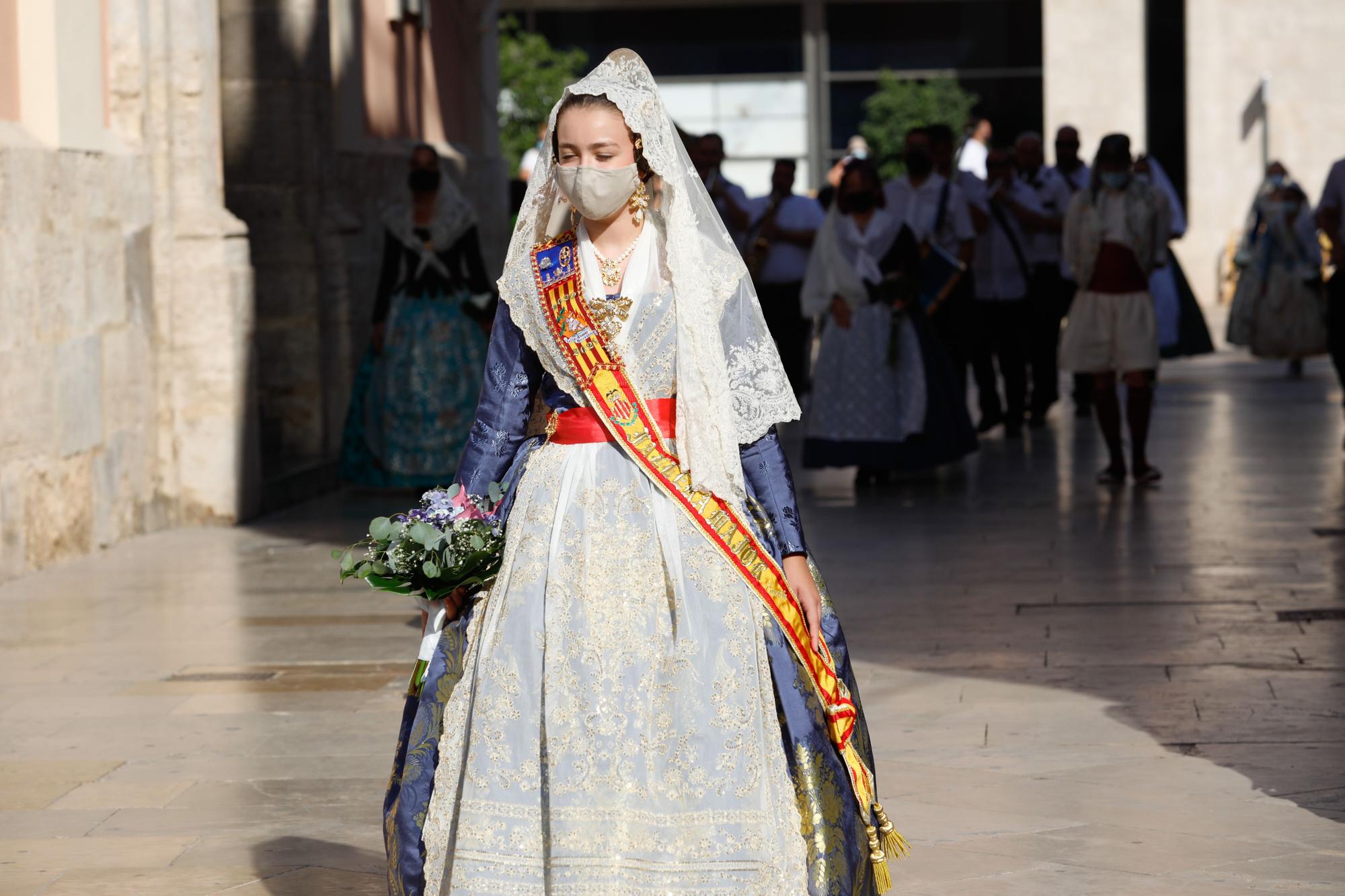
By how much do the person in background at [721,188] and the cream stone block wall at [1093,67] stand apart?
573 inches

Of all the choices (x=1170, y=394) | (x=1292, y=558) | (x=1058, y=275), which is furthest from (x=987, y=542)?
(x=1170, y=394)

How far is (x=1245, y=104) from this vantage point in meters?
28.7

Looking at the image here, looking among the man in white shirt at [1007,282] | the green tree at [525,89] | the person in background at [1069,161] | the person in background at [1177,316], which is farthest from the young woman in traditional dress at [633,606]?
the green tree at [525,89]

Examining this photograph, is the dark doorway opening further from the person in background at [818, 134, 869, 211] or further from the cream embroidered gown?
the cream embroidered gown

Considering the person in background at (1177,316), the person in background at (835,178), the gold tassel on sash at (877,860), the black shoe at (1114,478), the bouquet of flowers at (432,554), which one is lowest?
the black shoe at (1114,478)

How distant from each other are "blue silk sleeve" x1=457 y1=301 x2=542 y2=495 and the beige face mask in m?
0.28

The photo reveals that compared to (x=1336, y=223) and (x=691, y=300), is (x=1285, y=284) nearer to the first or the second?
(x=1336, y=223)

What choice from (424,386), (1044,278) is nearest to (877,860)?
(424,386)

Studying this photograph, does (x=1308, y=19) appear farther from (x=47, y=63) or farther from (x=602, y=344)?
(x=602, y=344)

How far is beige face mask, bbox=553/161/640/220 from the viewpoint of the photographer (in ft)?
13.7

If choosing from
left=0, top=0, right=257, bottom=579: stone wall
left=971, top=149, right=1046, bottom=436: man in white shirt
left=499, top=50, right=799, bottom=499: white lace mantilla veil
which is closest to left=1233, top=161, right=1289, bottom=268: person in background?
left=971, top=149, right=1046, bottom=436: man in white shirt

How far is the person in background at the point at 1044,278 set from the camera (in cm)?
1584

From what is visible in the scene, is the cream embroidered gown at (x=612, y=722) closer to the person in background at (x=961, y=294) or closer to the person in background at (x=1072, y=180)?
the person in background at (x=961, y=294)

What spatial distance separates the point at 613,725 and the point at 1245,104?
2628cm
